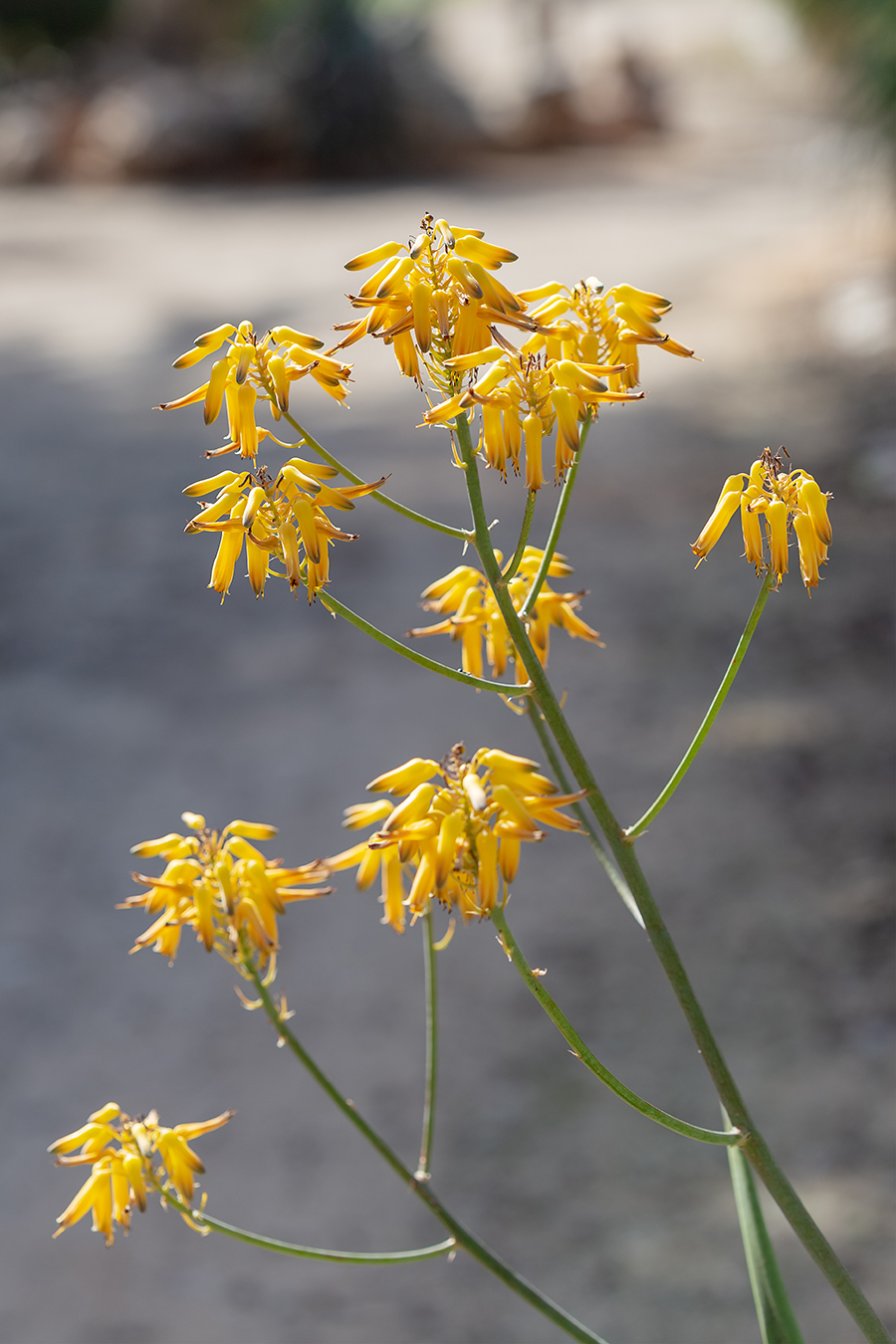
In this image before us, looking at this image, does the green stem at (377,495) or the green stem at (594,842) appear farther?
the green stem at (594,842)

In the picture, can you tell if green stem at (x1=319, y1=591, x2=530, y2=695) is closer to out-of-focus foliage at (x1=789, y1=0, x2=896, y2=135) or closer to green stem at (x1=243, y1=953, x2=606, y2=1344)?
green stem at (x1=243, y1=953, x2=606, y2=1344)

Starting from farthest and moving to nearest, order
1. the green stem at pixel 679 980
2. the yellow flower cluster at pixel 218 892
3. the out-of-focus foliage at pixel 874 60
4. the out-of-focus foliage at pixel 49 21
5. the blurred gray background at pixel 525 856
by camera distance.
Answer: the out-of-focus foliage at pixel 49 21
the out-of-focus foliage at pixel 874 60
the blurred gray background at pixel 525 856
the yellow flower cluster at pixel 218 892
the green stem at pixel 679 980

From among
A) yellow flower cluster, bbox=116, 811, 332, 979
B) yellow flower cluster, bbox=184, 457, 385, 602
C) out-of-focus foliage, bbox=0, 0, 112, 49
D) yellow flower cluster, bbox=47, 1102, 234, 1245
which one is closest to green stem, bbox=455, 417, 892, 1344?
yellow flower cluster, bbox=184, 457, 385, 602

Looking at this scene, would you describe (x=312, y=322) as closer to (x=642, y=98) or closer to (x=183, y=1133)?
(x=183, y=1133)

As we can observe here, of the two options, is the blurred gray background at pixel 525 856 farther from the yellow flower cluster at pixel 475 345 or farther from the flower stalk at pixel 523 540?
the yellow flower cluster at pixel 475 345

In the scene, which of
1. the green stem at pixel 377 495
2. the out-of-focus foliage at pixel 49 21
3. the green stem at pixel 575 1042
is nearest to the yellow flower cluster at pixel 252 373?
the green stem at pixel 377 495
